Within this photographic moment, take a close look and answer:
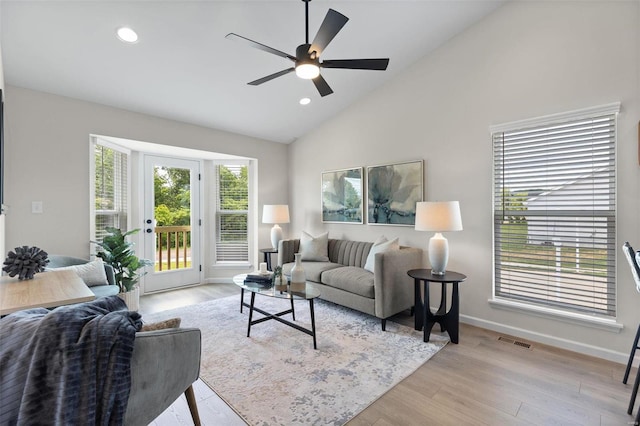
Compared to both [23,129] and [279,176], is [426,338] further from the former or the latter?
[23,129]

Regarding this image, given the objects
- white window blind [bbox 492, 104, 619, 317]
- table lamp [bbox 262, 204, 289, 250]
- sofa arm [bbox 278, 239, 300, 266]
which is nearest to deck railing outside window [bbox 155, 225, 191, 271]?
table lamp [bbox 262, 204, 289, 250]

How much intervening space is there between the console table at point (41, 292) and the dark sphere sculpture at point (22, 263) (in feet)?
0.14

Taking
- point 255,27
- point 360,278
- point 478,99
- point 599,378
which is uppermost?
point 255,27

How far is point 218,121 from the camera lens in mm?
4285

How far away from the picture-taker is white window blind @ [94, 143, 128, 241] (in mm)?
3715

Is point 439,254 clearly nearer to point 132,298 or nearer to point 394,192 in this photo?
point 394,192

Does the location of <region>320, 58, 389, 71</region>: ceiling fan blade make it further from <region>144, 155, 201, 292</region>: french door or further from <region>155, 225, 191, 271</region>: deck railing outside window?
<region>155, 225, 191, 271</region>: deck railing outside window

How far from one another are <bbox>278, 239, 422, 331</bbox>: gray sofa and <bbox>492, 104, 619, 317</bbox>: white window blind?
909mm

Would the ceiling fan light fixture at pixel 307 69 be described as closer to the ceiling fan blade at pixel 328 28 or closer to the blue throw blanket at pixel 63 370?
the ceiling fan blade at pixel 328 28

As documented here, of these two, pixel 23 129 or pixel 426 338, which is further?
pixel 23 129

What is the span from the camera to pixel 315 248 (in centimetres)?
430

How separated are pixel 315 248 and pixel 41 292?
3067mm

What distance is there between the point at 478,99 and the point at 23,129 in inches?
183

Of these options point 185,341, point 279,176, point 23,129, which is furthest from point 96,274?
point 279,176
